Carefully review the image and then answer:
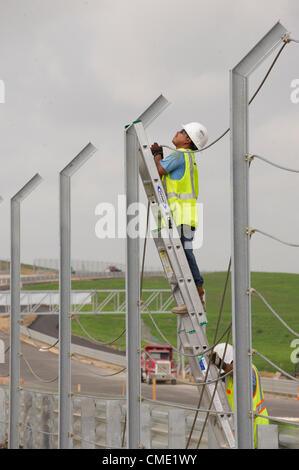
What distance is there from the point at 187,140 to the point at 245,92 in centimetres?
186

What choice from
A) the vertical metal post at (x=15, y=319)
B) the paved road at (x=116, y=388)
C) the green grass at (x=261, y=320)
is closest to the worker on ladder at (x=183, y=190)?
the vertical metal post at (x=15, y=319)

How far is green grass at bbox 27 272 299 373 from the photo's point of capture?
62834mm

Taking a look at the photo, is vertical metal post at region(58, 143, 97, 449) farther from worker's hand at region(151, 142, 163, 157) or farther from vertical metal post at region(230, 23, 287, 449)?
vertical metal post at region(230, 23, 287, 449)

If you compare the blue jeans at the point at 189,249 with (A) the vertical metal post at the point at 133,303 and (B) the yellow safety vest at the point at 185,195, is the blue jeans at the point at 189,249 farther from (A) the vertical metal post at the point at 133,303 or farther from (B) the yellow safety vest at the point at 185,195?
(A) the vertical metal post at the point at 133,303

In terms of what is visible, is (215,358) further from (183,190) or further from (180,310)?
(183,190)

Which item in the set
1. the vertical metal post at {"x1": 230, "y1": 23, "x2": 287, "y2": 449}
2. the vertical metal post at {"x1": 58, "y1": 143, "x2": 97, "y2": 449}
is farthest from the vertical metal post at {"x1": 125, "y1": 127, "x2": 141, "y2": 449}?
the vertical metal post at {"x1": 230, "y1": 23, "x2": 287, "y2": 449}

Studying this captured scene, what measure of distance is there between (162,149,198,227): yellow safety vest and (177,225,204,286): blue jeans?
6cm

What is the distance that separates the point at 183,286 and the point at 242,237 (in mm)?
1400

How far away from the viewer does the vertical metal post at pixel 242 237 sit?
448cm

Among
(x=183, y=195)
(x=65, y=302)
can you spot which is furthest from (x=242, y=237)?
(x=65, y=302)

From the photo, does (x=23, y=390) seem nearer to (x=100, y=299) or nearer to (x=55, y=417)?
(x=55, y=417)

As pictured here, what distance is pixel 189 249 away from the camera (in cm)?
609
